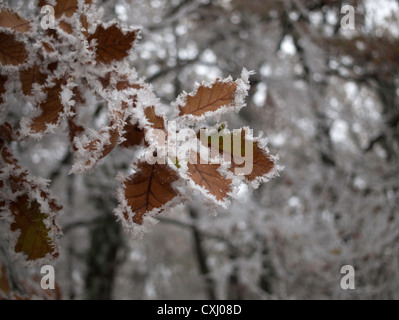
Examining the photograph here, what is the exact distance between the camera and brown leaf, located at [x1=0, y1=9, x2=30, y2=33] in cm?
80

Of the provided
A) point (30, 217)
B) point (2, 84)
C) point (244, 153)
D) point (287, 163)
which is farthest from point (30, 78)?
point (287, 163)

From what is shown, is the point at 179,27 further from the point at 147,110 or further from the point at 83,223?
the point at 147,110

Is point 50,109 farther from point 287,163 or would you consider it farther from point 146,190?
point 287,163

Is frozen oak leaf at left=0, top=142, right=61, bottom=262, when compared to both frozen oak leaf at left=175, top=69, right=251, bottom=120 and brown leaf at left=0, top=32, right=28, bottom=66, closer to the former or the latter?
brown leaf at left=0, top=32, right=28, bottom=66

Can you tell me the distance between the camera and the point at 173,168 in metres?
0.60

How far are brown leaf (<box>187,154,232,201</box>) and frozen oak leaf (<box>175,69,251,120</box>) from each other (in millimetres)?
110

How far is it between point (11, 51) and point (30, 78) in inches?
2.9

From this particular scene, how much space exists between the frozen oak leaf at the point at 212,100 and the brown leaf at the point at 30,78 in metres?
0.38

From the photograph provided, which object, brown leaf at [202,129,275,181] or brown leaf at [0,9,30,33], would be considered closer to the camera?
brown leaf at [202,129,275,181]

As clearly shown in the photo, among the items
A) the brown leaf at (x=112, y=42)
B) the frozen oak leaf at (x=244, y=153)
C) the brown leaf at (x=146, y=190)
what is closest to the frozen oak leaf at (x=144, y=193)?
the brown leaf at (x=146, y=190)

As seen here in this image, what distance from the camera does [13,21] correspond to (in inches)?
32.3

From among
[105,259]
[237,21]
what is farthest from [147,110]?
[237,21]

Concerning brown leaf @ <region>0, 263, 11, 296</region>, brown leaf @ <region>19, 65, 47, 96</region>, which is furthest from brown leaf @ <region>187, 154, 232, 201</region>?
brown leaf @ <region>0, 263, 11, 296</region>
